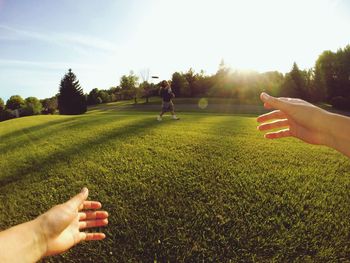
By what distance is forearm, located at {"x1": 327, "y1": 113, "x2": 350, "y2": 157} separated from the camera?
1795 millimetres

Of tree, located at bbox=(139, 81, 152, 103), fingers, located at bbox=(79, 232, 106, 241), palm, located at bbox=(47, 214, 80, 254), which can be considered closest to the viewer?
palm, located at bbox=(47, 214, 80, 254)

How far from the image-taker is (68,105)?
48.8 metres

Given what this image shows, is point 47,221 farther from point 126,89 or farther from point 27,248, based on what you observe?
point 126,89

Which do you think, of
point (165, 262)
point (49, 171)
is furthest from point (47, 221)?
point (49, 171)

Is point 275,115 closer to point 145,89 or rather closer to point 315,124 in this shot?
point 315,124

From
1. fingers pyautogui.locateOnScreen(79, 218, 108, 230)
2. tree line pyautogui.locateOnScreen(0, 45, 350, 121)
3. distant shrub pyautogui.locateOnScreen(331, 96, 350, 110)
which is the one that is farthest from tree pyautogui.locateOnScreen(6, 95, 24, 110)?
fingers pyautogui.locateOnScreen(79, 218, 108, 230)

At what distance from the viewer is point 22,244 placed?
57.1 inches

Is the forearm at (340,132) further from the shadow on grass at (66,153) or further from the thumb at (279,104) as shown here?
the shadow on grass at (66,153)

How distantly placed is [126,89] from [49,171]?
6880 centimetres

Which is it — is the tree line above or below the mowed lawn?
above

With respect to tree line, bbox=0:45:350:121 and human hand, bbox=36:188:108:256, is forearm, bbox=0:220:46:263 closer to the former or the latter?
human hand, bbox=36:188:108:256

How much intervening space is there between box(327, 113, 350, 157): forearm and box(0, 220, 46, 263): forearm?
2.47 metres

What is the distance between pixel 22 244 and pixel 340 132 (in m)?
2.55

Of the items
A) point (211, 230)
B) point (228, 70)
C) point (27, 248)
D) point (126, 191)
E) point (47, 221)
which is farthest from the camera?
point (228, 70)
